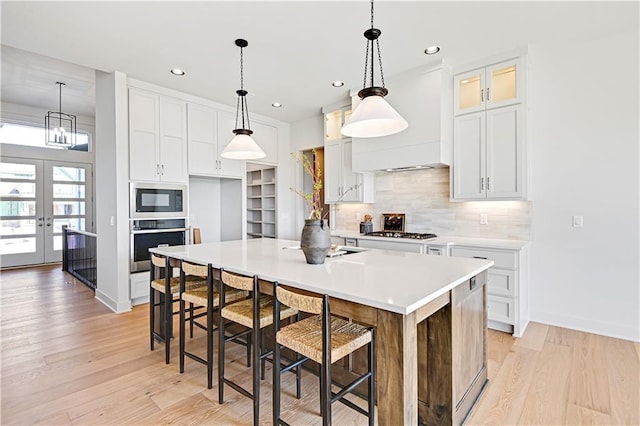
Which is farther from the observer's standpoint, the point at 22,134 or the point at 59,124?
the point at 59,124

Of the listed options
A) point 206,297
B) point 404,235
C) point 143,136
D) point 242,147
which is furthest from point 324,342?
point 143,136

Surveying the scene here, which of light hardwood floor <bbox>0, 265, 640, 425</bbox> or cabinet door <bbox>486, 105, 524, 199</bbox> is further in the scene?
cabinet door <bbox>486, 105, 524, 199</bbox>

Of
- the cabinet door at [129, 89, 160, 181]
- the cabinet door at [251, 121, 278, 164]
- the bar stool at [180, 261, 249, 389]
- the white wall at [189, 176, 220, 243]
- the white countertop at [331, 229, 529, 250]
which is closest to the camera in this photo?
the bar stool at [180, 261, 249, 389]

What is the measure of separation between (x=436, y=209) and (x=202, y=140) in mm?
3472

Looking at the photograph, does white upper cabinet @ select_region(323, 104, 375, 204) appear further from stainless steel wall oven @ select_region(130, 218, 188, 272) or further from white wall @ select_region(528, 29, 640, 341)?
stainless steel wall oven @ select_region(130, 218, 188, 272)

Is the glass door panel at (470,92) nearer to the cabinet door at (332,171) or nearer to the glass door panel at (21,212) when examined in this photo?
the cabinet door at (332,171)

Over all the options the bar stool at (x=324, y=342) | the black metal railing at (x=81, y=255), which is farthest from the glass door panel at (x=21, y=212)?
the bar stool at (x=324, y=342)

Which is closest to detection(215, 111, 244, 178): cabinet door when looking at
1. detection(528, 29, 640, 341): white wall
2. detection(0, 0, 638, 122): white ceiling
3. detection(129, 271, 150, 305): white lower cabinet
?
detection(0, 0, 638, 122): white ceiling

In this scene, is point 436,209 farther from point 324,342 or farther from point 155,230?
point 155,230

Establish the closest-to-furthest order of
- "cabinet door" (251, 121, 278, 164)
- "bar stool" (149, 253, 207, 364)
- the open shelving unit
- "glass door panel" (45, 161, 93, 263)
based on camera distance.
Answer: "bar stool" (149, 253, 207, 364), "cabinet door" (251, 121, 278, 164), the open shelving unit, "glass door panel" (45, 161, 93, 263)

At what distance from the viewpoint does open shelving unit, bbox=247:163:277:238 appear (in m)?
6.12

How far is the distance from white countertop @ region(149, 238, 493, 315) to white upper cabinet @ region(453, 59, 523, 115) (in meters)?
2.13

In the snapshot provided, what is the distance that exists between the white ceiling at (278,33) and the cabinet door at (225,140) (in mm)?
902

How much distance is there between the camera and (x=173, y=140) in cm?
439
